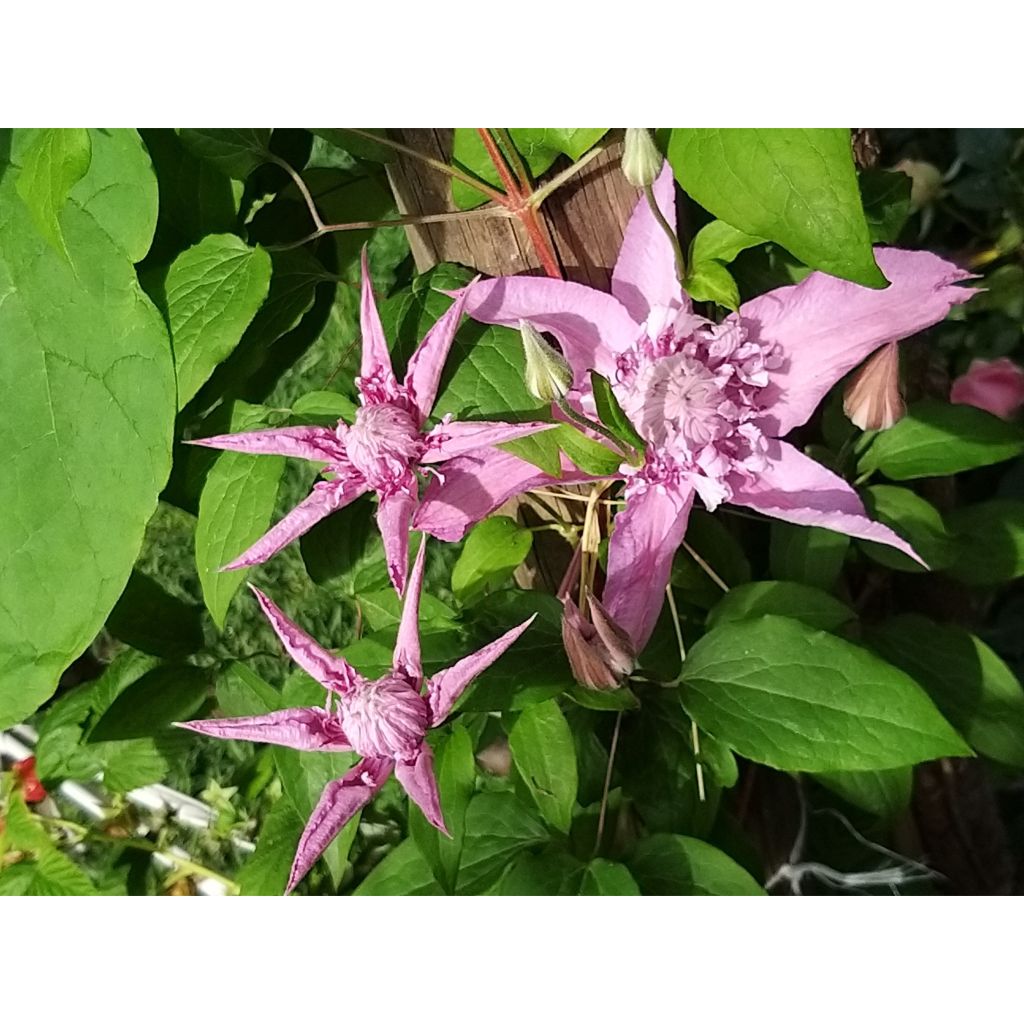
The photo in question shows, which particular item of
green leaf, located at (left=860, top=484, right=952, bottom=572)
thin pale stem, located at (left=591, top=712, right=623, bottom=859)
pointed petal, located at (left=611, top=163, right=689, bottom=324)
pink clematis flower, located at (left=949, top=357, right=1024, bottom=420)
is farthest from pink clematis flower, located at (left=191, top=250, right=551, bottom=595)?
pink clematis flower, located at (left=949, top=357, right=1024, bottom=420)

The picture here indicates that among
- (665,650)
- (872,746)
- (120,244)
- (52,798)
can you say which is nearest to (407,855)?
(665,650)

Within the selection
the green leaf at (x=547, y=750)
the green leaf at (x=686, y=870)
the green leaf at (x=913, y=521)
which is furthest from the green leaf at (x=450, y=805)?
the green leaf at (x=913, y=521)

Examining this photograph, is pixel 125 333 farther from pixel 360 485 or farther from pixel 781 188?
pixel 781 188

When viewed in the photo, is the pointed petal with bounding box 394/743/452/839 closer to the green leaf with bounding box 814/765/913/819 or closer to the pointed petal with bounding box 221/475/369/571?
the pointed petal with bounding box 221/475/369/571

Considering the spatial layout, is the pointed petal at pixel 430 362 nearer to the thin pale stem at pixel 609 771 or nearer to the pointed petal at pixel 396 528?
the pointed petal at pixel 396 528

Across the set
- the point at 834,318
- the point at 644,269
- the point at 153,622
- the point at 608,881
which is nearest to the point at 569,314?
the point at 644,269

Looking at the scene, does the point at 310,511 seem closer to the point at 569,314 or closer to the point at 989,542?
the point at 569,314
